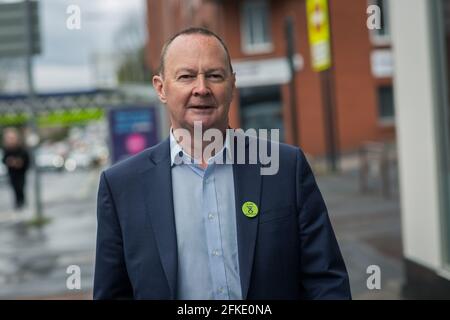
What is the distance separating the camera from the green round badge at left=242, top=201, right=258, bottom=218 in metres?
2.20

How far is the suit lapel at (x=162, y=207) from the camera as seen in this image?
2.16m

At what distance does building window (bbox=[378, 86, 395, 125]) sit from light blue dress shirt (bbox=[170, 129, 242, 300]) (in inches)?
1028

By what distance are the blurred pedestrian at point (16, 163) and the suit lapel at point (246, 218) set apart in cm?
1601

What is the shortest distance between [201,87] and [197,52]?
0.11 metres

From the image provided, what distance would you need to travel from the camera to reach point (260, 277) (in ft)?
7.23

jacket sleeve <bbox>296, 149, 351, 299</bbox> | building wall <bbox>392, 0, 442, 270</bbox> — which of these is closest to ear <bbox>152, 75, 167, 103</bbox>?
jacket sleeve <bbox>296, 149, 351, 299</bbox>

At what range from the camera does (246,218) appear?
7.20 feet

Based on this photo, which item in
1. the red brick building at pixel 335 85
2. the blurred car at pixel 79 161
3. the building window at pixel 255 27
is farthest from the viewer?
the blurred car at pixel 79 161

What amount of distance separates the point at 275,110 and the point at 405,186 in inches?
801

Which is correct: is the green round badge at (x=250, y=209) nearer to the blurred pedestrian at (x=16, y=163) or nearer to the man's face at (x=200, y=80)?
the man's face at (x=200, y=80)

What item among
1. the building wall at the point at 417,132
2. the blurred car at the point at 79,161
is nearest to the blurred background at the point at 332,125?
the building wall at the point at 417,132

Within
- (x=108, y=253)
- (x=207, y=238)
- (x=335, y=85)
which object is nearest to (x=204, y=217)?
(x=207, y=238)
